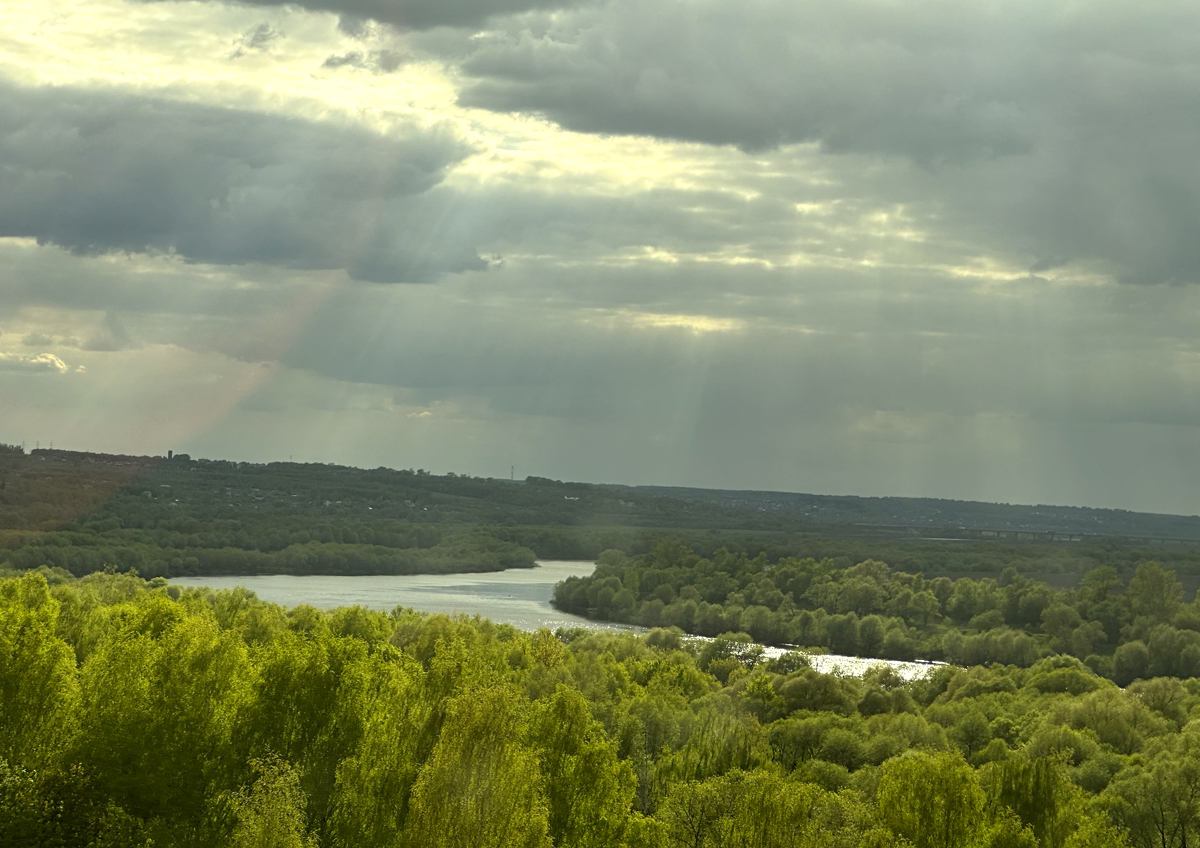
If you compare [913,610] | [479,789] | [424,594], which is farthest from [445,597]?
[479,789]

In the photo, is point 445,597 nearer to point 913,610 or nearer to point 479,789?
point 913,610

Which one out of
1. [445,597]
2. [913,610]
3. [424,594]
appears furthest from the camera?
[424,594]

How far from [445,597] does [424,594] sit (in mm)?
5252

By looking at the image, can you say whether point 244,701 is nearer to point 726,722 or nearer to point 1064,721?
point 726,722

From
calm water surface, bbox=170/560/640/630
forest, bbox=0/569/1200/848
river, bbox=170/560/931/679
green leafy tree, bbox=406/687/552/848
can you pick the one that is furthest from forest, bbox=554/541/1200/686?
green leafy tree, bbox=406/687/552/848

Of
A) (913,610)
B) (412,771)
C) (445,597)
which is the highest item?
(412,771)

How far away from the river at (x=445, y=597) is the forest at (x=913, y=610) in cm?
622

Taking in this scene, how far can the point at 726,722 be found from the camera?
54.2 meters

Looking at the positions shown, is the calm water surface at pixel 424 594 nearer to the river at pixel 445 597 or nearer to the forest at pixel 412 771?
the river at pixel 445 597

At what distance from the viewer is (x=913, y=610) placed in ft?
497

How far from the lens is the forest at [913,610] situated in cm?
12444

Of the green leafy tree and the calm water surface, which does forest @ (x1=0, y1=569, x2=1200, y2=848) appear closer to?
the green leafy tree

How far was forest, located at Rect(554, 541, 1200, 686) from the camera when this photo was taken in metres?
124

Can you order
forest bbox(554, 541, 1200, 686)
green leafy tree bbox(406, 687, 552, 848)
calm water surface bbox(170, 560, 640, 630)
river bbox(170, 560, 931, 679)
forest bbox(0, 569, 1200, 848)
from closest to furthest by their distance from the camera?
green leafy tree bbox(406, 687, 552, 848) < forest bbox(0, 569, 1200, 848) < forest bbox(554, 541, 1200, 686) < river bbox(170, 560, 931, 679) < calm water surface bbox(170, 560, 640, 630)
